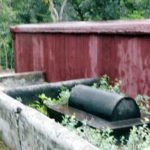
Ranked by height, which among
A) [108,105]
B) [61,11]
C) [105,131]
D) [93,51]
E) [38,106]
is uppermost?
[93,51]

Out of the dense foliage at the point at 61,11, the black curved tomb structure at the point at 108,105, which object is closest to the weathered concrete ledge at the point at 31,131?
the black curved tomb structure at the point at 108,105

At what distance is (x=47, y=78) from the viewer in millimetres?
10906

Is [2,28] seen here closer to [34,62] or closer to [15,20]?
[15,20]

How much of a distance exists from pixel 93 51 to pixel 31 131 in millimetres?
3613

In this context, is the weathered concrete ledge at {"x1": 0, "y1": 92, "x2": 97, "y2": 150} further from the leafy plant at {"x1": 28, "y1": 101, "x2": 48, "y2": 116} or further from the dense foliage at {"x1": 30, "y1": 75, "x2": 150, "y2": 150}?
the leafy plant at {"x1": 28, "y1": 101, "x2": 48, "y2": 116}

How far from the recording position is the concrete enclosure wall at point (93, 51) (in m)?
6.94

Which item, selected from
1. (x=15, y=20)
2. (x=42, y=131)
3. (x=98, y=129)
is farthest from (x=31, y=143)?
(x=15, y=20)

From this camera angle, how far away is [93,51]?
332 inches

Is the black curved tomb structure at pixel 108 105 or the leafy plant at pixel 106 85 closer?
the black curved tomb structure at pixel 108 105

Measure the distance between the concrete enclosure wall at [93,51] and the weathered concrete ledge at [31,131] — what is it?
230 cm


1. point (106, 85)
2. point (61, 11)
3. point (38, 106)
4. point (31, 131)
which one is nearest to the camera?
point (31, 131)

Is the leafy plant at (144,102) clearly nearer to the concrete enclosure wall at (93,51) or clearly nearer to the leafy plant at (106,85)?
the concrete enclosure wall at (93,51)

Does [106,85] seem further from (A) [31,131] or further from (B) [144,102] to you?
(A) [31,131]

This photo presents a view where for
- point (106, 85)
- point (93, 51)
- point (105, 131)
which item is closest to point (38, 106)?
point (106, 85)
